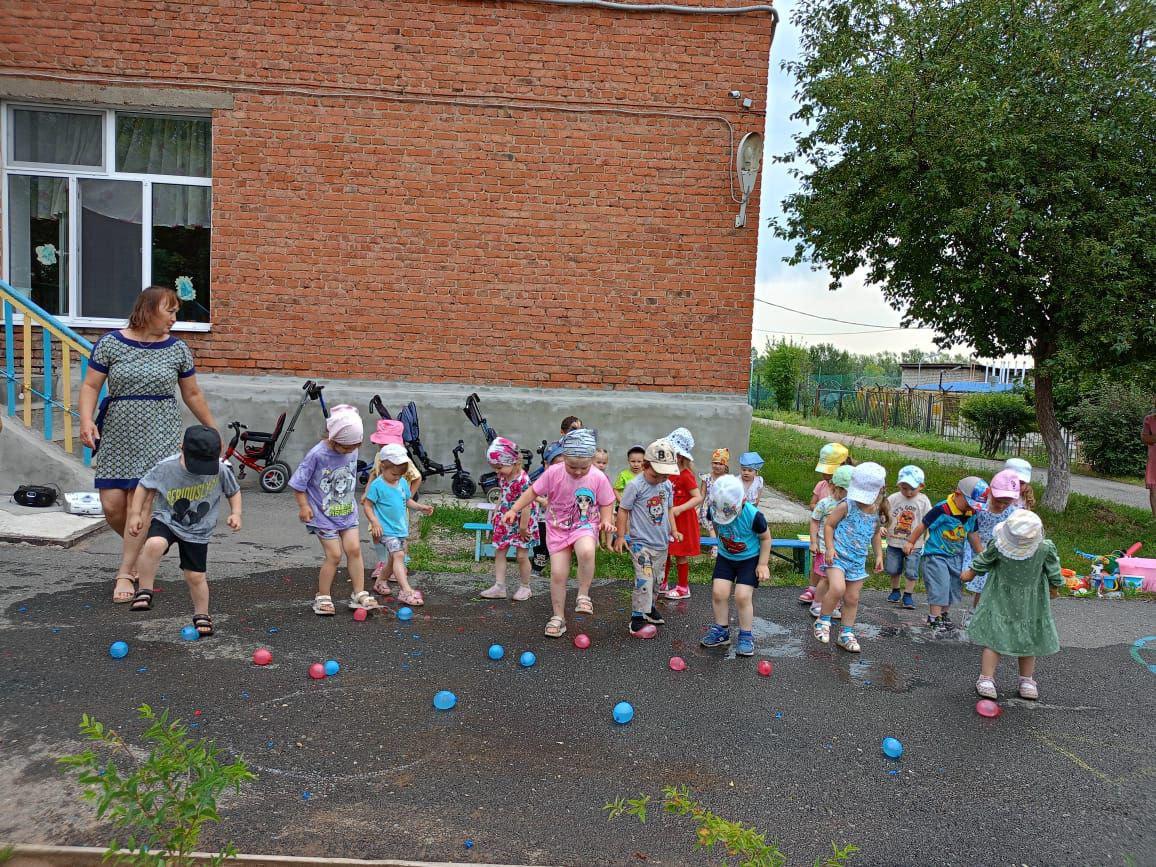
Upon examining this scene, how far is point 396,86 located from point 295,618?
680 centimetres

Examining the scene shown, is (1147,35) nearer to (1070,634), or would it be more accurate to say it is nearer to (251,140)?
(1070,634)

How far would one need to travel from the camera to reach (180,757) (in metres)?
2.95

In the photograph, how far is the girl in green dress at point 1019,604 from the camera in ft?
16.4

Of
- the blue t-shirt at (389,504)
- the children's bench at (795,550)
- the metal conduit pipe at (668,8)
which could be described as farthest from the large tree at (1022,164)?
the blue t-shirt at (389,504)

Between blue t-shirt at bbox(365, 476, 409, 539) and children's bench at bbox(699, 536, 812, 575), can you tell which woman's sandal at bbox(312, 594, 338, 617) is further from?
children's bench at bbox(699, 536, 812, 575)

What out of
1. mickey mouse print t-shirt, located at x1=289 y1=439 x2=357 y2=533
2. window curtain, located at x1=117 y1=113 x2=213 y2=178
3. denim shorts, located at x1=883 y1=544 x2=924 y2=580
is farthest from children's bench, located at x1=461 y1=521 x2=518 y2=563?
window curtain, located at x1=117 y1=113 x2=213 y2=178

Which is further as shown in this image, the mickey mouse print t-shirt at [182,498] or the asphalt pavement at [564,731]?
the mickey mouse print t-shirt at [182,498]

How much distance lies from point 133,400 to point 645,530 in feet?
11.9

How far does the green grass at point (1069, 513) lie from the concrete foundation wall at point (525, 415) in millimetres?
2648

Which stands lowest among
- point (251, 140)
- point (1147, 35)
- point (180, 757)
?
point (180, 757)

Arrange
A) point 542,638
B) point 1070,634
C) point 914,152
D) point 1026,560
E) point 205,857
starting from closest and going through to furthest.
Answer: point 205,857, point 1026,560, point 542,638, point 1070,634, point 914,152

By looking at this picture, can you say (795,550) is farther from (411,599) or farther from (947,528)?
(411,599)

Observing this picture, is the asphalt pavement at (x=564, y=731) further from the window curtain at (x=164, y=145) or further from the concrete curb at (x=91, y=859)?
the window curtain at (x=164, y=145)

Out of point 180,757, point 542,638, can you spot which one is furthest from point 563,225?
point 180,757
